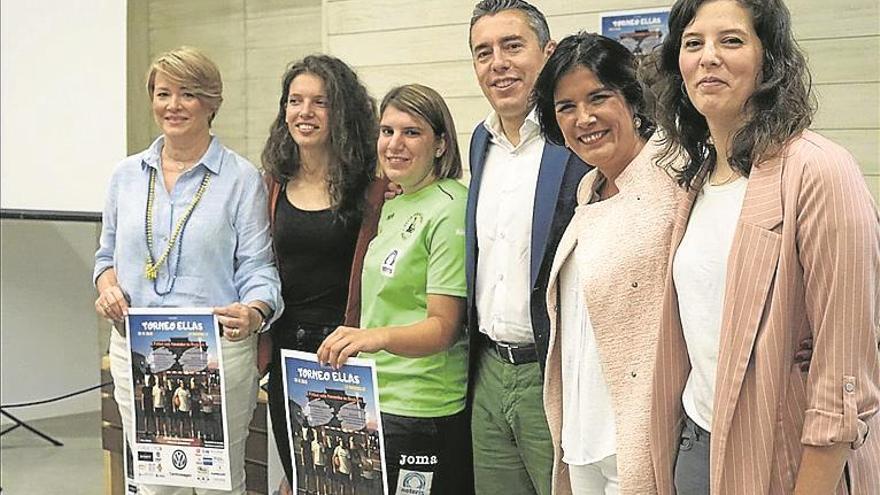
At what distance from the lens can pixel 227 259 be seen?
2760 mm

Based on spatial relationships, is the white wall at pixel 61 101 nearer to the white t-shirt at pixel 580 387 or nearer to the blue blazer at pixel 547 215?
the blue blazer at pixel 547 215

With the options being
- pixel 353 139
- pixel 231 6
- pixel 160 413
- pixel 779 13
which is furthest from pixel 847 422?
pixel 231 6

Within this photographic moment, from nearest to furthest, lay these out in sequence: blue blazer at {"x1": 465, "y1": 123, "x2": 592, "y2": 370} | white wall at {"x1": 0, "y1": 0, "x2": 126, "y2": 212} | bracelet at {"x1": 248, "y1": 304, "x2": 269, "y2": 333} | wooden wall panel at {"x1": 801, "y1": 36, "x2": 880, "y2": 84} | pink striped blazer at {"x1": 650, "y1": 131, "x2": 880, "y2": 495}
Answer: pink striped blazer at {"x1": 650, "y1": 131, "x2": 880, "y2": 495} → blue blazer at {"x1": 465, "y1": 123, "x2": 592, "y2": 370} → bracelet at {"x1": 248, "y1": 304, "x2": 269, "y2": 333} → wooden wall panel at {"x1": 801, "y1": 36, "x2": 880, "y2": 84} → white wall at {"x1": 0, "y1": 0, "x2": 126, "y2": 212}

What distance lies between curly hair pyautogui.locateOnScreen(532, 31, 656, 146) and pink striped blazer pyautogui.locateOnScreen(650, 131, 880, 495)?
464mm

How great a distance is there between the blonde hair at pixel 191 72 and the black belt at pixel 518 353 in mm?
1048

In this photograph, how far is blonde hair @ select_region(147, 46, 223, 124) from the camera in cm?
273

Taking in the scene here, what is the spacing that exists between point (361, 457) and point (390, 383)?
0.60 feet

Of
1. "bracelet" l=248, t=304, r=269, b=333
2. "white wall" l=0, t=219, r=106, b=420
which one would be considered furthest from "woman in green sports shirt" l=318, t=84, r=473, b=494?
"white wall" l=0, t=219, r=106, b=420

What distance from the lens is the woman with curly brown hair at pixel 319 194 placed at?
270 cm

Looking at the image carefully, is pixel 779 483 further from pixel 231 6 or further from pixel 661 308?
pixel 231 6

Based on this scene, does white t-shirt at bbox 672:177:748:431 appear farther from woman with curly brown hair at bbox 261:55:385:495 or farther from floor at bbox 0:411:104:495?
floor at bbox 0:411:104:495

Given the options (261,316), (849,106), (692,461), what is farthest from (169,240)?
(849,106)

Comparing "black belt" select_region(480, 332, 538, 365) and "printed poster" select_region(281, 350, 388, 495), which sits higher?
"black belt" select_region(480, 332, 538, 365)

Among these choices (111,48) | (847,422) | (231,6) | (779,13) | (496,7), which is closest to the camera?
(847,422)
